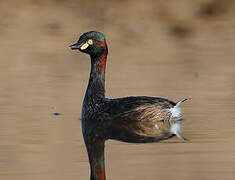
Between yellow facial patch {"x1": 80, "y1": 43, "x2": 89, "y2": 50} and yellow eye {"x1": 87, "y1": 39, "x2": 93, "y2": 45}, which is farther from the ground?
yellow eye {"x1": 87, "y1": 39, "x2": 93, "y2": 45}

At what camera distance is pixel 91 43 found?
13.2 m

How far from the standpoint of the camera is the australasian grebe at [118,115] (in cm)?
1177

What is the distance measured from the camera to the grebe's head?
13.1 m

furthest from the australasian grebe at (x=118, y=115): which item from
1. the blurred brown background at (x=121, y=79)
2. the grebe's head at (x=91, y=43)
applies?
the blurred brown background at (x=121, y=79)

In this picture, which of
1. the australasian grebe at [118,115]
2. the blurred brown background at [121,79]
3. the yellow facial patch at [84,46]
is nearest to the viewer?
the blurred brown background at [121,79]

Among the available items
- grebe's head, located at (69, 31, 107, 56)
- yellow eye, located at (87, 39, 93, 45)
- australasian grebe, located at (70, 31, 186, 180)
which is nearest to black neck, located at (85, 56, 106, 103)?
australasian grebe, located at (70, 31, 186, 180)

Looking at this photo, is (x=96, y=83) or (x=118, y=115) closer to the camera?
(x=118, y=115)

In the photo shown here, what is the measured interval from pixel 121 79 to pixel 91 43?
8.33 ft

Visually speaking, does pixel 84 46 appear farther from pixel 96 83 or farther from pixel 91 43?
pixel 96 83

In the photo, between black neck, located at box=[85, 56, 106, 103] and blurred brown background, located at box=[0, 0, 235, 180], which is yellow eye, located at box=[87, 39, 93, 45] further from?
blurred brown background, located at box=[0, 0, 235, 180]

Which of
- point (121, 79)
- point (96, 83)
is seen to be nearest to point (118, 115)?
point (96, 83)

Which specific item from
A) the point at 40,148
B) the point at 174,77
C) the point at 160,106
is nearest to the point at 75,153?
the point at 40,148

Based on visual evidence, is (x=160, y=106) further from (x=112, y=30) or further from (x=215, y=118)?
(x=112, y=30)

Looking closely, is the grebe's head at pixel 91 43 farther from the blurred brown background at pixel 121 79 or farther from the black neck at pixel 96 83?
the blurred brown background at pixel 121 79
